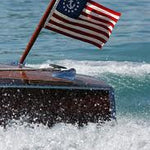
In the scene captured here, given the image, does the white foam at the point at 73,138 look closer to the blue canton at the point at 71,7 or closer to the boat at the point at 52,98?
the boat at the point at 52,98

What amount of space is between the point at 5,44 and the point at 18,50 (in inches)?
33.3

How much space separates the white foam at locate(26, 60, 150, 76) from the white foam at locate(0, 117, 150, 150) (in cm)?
377

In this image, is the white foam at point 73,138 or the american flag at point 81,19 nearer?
the white foam at point 73,138

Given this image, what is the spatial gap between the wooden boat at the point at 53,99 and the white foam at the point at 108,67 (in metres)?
3.68

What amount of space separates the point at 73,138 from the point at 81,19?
1162mm

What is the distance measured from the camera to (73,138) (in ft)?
23.2

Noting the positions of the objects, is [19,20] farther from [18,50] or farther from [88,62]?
[88,62]

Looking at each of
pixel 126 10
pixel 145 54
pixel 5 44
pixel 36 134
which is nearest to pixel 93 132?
pixel 36 134

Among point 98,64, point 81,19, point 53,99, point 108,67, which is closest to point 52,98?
point 53,99

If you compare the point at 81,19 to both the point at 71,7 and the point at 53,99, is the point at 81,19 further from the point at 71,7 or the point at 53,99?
the point at 53,99

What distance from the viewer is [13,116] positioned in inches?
277

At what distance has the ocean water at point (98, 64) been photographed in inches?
276

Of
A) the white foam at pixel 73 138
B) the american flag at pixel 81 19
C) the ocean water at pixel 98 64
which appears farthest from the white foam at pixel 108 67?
the white foam at pixel 73 138

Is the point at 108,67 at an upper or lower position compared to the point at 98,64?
upper
